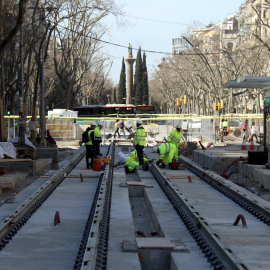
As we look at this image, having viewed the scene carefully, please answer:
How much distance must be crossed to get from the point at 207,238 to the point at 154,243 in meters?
0.91

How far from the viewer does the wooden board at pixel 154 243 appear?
20.9ft

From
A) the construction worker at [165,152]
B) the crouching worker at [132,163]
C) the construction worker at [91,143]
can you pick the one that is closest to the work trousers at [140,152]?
the crouching worker at [132,163]

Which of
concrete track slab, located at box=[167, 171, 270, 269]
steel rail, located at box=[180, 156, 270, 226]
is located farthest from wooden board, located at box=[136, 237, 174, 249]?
steel rail, located at box=[180, 156, 270, 226]

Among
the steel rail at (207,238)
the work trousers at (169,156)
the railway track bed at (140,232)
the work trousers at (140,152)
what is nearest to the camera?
the steel rail at (207,238)

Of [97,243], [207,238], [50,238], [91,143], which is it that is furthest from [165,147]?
[97,243]

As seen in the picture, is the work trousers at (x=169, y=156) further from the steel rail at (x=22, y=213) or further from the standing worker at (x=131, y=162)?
the steel rail at (x=22, y=213)

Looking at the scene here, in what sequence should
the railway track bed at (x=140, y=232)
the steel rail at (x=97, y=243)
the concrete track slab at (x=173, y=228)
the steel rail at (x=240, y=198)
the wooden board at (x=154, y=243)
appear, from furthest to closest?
1. the steel rail at (x=240, y=198)
2. the wooden board at (x=154, y=243)
3. the concrete track slab at (x=173, y=228)
4. the railway track bed at (x=140, y=232)
5. the steel rail at (x=97, y=243)

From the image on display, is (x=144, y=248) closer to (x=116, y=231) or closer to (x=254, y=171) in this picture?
(x=116, y=231)

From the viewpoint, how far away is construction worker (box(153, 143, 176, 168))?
15695mm

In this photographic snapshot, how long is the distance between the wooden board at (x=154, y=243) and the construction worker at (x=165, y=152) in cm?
898

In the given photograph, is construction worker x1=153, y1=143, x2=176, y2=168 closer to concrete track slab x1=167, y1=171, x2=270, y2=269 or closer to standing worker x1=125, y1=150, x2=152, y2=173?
standing worker x1=125, y1=150, x2=152, y2=173

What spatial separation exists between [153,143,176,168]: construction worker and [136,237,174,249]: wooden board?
353 inches

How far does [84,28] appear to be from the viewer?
36625 millimetres

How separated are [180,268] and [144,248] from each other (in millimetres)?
835
